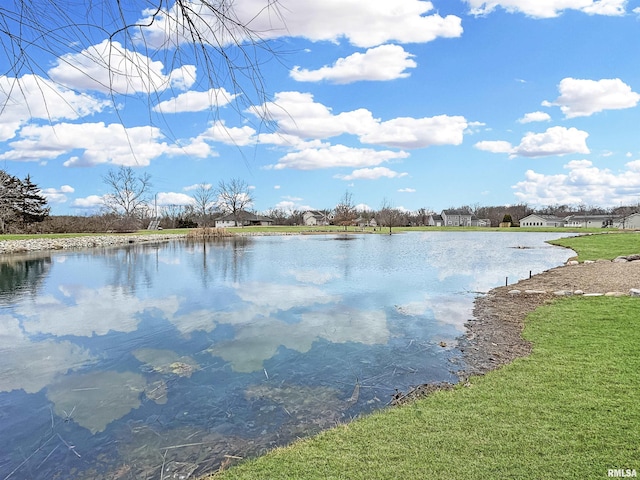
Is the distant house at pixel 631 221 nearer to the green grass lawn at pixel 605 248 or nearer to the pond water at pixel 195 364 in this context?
the green grass lawn at pixel 605 248

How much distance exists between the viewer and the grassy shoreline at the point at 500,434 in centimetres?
324

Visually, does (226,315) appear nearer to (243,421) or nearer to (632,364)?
(243,421)

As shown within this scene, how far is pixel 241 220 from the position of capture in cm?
9088

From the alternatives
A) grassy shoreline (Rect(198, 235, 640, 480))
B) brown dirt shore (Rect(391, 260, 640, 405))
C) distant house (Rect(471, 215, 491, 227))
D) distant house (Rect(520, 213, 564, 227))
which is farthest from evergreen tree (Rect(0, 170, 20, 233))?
distant house (Rect(520, 213, 564, 227))

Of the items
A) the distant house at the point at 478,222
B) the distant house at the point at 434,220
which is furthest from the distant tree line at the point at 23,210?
the distant house at the point at 478,222

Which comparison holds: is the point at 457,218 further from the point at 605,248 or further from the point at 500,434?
the point at 500,434

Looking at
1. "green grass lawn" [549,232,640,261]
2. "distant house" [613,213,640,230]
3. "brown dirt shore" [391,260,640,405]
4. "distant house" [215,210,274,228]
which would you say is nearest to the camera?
"brown dirt shore" [391,260,640,405]

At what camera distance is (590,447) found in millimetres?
3428

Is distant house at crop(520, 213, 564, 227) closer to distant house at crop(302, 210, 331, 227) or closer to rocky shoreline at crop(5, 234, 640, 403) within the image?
distant house at crop(302, 210, 331, 227)

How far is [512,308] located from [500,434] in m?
7.53

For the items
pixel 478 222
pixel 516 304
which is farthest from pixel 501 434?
pixel 478 222

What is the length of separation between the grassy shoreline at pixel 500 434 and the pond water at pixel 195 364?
0.60 m

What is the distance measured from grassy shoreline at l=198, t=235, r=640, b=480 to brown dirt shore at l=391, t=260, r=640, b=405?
0.66 metres

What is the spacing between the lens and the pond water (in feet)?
13.9
